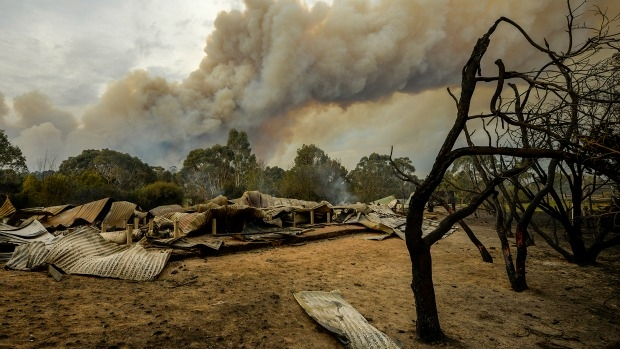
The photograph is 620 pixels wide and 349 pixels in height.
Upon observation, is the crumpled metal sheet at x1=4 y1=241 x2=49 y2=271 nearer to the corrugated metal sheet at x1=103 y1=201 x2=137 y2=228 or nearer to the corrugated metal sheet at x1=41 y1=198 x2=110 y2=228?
the corrugated metal sheet at x1=41 y1=198 x2=110 y2=228

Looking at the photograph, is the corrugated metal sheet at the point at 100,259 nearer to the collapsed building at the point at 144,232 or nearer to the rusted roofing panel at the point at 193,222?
the collapsed building at the point at 144,232

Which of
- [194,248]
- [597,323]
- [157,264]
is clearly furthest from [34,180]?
[597,323]

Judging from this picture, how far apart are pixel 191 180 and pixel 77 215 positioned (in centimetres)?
3344

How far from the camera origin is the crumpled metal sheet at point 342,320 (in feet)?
10.0

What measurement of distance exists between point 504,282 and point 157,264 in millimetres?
6667

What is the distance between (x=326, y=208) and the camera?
53.1 feet

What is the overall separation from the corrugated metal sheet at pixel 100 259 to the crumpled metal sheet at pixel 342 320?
10.1 ft

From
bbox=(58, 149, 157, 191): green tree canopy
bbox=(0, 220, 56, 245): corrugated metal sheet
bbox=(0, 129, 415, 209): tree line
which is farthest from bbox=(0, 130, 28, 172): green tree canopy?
bbox=(0, 220, 56, 245): corrugated metal sheet

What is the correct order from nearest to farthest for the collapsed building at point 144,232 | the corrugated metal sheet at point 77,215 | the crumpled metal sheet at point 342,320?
the crumpled metal sheet at point 342,320
the collapsed building at point 144,232
the corrugated metal sheet at point 77,215

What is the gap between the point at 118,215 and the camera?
43.9ft

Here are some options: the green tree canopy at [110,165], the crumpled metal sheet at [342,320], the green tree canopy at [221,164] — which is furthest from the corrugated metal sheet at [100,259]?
the green tree canopy at [110,165]

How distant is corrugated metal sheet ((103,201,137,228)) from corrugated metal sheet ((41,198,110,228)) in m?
0.34

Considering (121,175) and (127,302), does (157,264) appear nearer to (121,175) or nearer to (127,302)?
(127,302)

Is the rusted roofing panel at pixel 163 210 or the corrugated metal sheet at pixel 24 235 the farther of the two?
the rusted roofing panel at pixel 163 210
